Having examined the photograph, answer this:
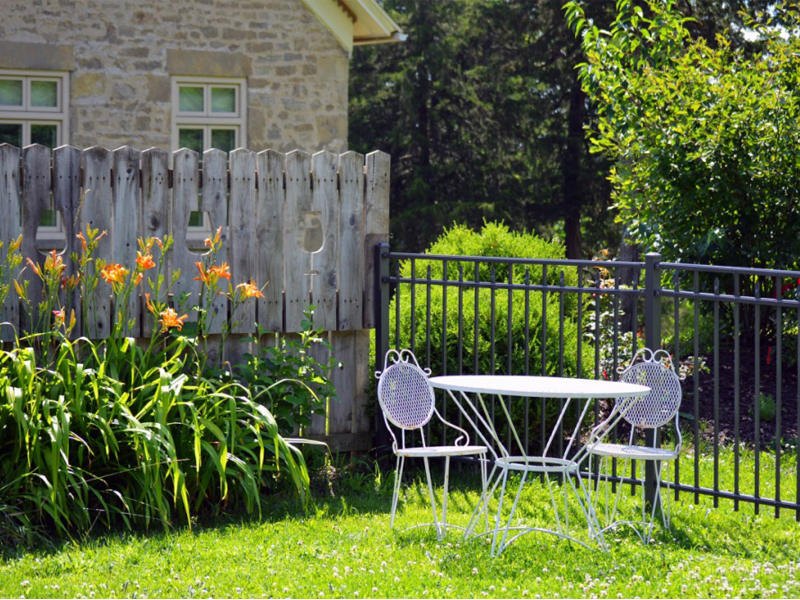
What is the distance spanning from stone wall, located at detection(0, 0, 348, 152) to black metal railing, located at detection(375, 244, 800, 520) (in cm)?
418

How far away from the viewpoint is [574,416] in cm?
642

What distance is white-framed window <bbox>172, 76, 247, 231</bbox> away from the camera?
34.8ft

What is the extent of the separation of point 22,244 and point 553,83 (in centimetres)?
1655

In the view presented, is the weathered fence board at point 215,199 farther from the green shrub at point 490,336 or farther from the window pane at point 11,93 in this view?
the window pane at point 11,93

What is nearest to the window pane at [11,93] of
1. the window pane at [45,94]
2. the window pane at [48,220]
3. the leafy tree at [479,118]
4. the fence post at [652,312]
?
the window pane at [45,94]

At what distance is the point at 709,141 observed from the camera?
7.79 meters

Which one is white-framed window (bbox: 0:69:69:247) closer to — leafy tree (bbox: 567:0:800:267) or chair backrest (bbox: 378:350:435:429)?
leafy tree (bbox: 567:0:800:267)

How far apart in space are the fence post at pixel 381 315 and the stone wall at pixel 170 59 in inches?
200

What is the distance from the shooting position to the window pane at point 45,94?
10.2m

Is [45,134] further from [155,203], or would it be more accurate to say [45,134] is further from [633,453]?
[633,453]

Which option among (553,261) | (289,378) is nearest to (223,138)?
(289,378)

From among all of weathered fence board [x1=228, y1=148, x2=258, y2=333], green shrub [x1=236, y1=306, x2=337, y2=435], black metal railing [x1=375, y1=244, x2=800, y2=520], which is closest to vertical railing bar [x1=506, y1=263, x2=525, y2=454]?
black metal railing [x1=375, y1=244, x2=800, y2=520]

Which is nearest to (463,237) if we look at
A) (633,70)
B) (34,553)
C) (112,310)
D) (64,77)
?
(633,70)

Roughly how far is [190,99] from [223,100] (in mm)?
374
